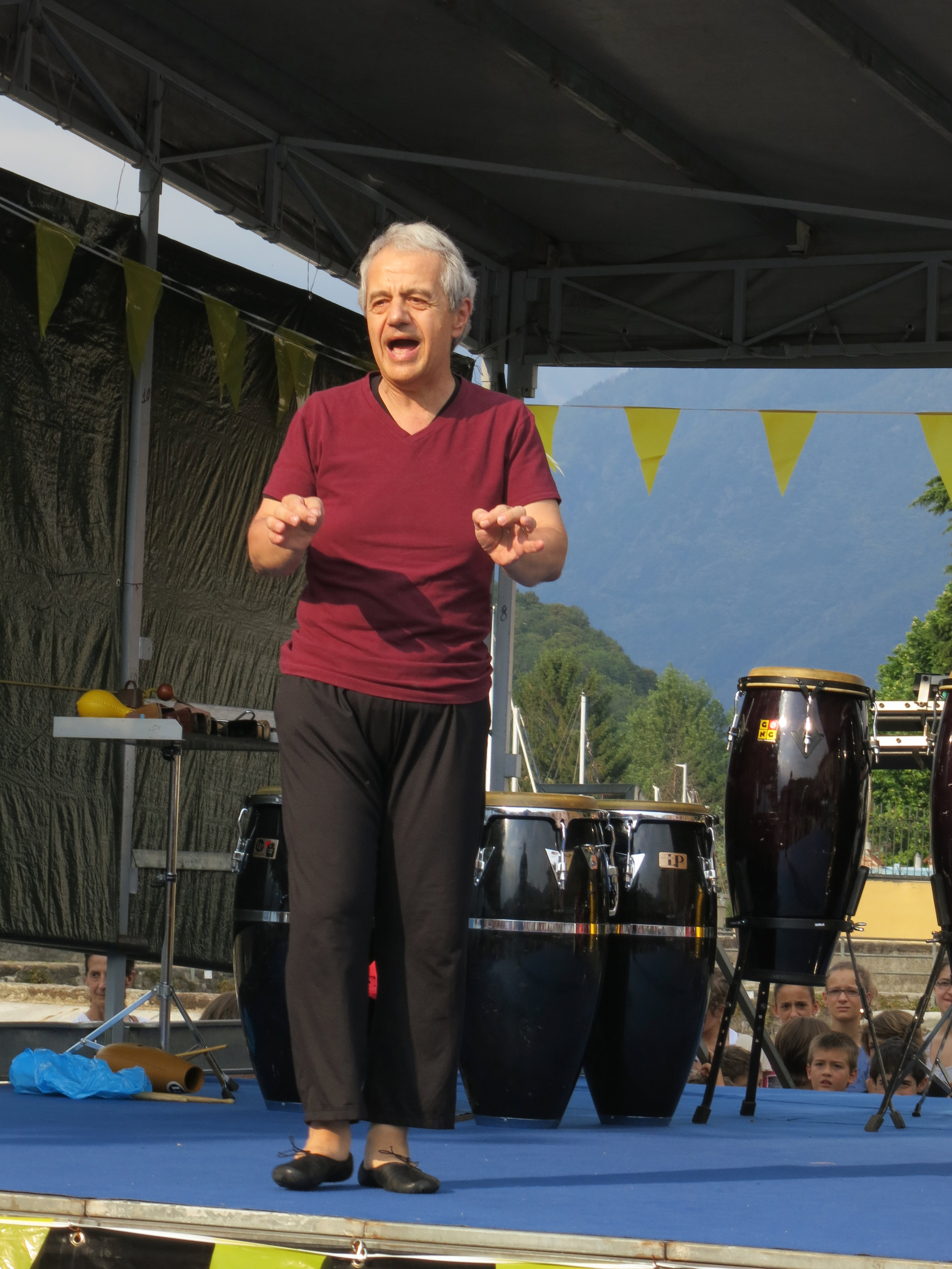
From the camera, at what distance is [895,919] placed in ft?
77.6

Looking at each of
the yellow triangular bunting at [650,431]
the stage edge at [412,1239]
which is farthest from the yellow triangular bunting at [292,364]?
the stage edge at [412,1239]

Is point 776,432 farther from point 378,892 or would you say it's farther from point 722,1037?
point 378,892

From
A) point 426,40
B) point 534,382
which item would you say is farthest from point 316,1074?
point 534,382

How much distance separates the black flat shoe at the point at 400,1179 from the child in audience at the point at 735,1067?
12.4ft

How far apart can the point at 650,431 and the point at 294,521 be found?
6145 mm

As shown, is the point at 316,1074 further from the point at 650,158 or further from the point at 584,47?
the point at 650,158

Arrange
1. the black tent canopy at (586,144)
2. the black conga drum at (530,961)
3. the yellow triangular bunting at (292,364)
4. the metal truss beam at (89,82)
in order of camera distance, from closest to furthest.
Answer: the black conga drum at (530,961)
the metal truss beam at (89,82)
the black tent canopy at (586,144)
the yellow triangular bunting at (292,364)

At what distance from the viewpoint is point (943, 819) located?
157 inches

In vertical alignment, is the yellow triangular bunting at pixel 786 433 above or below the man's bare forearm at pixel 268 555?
above

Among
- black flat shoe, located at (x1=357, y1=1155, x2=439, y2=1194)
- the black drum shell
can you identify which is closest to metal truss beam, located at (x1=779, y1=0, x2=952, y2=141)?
the black drum shell

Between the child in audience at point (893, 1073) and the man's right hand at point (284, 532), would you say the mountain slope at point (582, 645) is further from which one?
the man's right hand at point (284, 532)

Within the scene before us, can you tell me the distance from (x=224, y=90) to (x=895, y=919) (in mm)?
19993

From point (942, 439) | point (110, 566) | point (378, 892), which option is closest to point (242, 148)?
point (110, 566)

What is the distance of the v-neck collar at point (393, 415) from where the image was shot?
2316 millimetres
